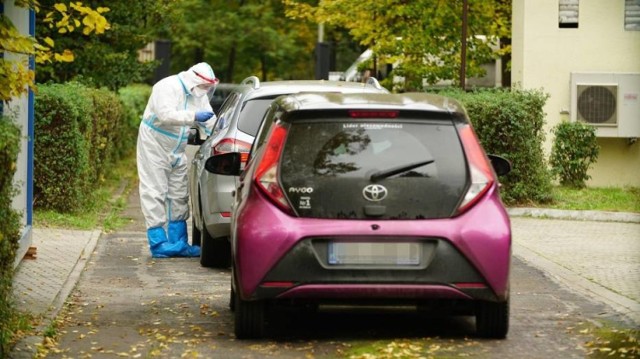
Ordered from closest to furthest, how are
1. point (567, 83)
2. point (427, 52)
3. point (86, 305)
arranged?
point (86, 305) < point (567, 83) < point (427, 52)

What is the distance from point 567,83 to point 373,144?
14451 millimetres

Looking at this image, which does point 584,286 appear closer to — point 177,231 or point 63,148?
point 177,231

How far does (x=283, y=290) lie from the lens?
26.9ft

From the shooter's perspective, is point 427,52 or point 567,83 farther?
point 427,52

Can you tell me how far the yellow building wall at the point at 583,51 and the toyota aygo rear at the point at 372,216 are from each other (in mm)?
14214

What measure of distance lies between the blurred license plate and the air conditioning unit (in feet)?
45.7

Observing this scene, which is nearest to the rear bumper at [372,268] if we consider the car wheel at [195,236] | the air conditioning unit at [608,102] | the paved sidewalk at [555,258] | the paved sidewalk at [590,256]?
the paved sidewalk at [555,258]

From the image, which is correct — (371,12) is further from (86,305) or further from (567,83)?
(86,305)

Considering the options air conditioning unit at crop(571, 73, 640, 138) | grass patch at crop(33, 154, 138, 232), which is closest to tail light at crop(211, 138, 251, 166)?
grass patch at crop(33, 154, 138, 232)

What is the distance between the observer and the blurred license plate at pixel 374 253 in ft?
26.8

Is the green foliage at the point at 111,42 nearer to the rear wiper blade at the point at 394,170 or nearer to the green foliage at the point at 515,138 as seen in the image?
the green foliage at the point at 515,138

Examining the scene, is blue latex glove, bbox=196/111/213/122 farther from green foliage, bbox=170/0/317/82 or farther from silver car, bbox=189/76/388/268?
green foliage, bbox=170/0/317/82

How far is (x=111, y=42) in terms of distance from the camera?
25.2m

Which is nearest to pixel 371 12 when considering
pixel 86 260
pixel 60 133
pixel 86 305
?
pixel 60 133
